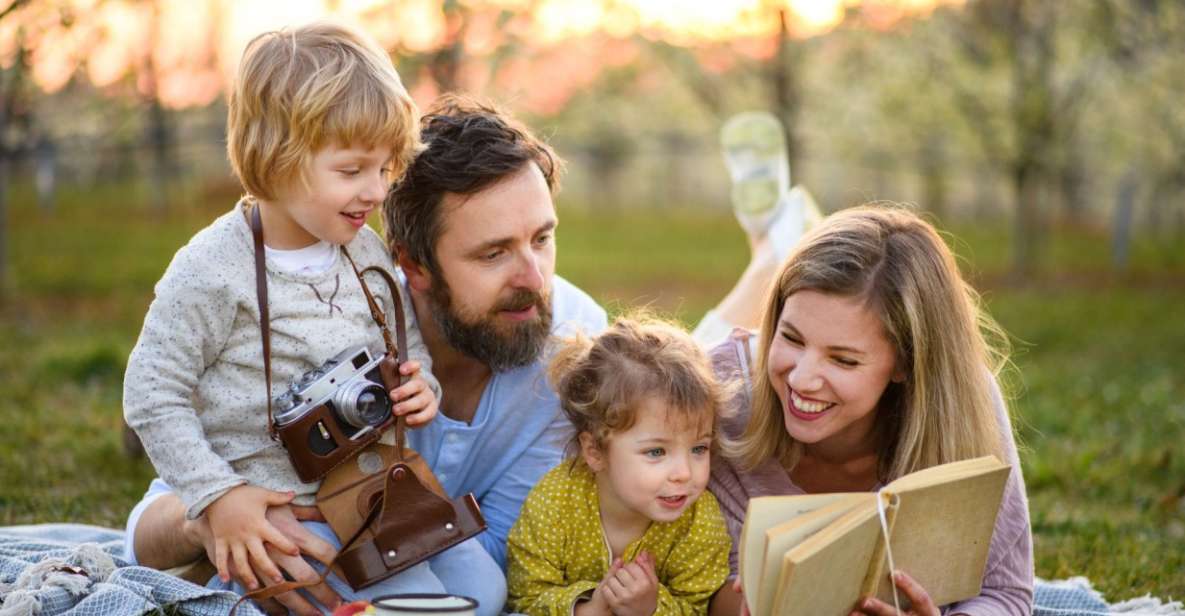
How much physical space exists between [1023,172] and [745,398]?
42.4ft

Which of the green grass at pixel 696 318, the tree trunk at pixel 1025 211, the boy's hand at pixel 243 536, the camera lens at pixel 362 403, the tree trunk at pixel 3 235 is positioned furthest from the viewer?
the tree trunk at pixel 1025 211

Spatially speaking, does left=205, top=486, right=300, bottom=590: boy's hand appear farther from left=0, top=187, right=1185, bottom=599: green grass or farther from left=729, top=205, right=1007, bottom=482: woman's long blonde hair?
left=729, top=205, right=1007, bottom=482: woman's long blonde hair

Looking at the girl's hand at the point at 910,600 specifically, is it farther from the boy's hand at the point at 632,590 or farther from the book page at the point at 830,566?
the boy's hand at the point at 632,590

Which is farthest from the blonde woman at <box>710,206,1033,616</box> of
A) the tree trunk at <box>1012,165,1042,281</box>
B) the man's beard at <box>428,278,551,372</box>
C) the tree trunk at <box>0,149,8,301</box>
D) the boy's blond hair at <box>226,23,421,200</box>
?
the tree trunk at <box>1012,165,1042,281</box>

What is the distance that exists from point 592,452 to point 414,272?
851 millimetres

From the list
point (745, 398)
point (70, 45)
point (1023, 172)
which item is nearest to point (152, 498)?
point (745, 398)

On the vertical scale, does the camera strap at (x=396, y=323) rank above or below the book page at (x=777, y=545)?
above

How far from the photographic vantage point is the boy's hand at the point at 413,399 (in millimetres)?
3355

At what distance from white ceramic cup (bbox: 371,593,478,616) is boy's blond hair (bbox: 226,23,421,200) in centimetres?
113

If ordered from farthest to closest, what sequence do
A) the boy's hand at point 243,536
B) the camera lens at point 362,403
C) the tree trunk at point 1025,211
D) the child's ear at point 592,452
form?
the tree trunk at point 1025,211 → the child's ear at point 592,452 → the camera lens at point 362,403 → the boy's hand at point 243,536

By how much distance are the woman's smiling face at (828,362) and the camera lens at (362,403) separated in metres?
1.07

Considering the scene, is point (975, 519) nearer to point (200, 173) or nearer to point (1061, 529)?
point (1061, 529)

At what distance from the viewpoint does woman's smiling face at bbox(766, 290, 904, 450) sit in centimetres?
321

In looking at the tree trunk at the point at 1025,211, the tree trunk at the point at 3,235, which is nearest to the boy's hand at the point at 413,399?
the tree trunk at the point at 3,235
